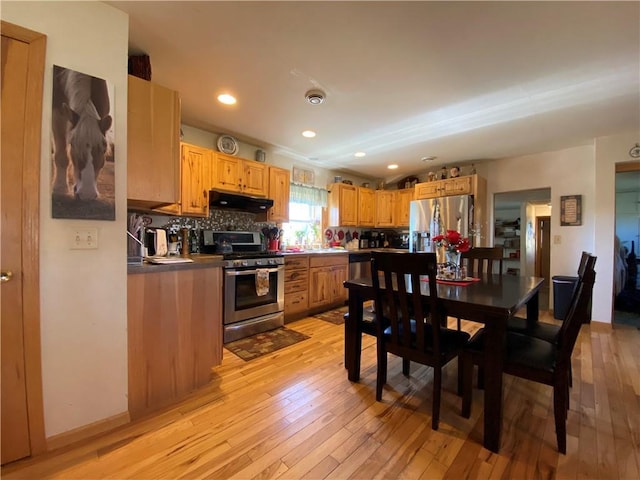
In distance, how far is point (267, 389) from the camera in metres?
1.96

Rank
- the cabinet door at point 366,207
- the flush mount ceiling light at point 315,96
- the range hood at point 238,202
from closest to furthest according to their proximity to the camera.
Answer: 1. the flush mount ceiling light at point 315,96
2. the range hood at point 238,202
3. the cabinet door at point 366,207

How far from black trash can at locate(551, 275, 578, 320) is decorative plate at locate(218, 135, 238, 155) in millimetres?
4685

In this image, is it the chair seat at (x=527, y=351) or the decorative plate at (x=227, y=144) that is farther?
the decorative plate at (x=227, y=144)

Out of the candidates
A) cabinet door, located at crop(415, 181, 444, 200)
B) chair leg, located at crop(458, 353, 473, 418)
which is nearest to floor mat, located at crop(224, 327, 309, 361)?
chair leg, located at crop(458, 353, 473, 418)

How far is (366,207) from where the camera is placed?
522cm

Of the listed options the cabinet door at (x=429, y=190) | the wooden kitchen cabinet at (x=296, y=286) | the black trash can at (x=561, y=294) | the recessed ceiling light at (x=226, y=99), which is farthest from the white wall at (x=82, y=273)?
the black trash can at (x=561, y=294)

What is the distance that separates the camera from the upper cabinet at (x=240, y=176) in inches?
128

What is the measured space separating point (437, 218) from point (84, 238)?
172 inches

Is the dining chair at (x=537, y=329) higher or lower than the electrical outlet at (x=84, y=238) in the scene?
lower

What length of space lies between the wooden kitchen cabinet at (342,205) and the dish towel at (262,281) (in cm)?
211

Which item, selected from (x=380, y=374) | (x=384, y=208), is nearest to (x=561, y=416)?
(x=380, y=374)

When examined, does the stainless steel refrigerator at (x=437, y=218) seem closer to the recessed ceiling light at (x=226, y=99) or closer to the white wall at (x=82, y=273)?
the recessed ceiling light at (x=226, y=99)

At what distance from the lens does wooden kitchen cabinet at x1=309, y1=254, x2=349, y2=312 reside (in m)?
3.82

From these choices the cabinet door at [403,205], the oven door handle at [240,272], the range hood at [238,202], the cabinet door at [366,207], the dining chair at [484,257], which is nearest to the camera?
the dining chair at [484,257]
